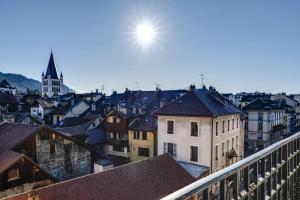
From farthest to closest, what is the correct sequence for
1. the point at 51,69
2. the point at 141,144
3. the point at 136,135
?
the point at 51,69, the point at 136,135, the point at 141,144

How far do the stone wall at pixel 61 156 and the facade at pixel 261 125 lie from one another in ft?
86.5

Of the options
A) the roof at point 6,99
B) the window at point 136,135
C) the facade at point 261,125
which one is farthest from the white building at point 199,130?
the roof at point 6,99

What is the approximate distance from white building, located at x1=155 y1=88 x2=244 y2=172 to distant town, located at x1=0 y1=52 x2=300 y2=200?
3.2 inches

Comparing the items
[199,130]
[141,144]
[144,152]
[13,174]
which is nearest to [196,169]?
[199,130]

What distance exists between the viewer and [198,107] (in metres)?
22.5

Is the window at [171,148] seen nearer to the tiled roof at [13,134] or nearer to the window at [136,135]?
the window at [136,135]

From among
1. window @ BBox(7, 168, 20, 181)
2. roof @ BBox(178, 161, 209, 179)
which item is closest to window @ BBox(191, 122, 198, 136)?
roof @ BBox(178, 161, 209, 179)

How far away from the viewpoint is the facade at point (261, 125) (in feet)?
127

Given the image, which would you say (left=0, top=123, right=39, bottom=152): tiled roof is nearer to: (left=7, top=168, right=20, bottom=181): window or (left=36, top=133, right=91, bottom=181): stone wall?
(left=36, top=133, right=91, bottom=181): stone wall

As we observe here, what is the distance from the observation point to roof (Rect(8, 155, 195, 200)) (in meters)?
11.7

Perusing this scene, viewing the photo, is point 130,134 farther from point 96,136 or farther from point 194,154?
point 194,154

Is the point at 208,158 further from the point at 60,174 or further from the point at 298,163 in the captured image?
the point at 298,163

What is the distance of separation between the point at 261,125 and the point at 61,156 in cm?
2994

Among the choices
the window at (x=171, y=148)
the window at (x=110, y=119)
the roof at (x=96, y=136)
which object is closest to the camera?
the window at (x=171, y=148)
